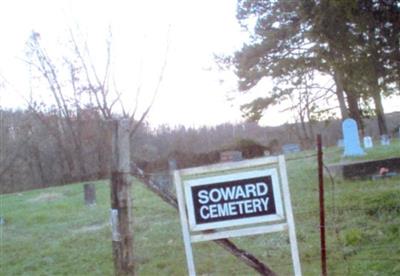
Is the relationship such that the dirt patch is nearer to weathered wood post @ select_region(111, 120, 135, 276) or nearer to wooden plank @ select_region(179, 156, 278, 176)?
weathered wood post @ select_region(111, 120, 135, 276)

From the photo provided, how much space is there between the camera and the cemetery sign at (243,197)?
4137 millimetres

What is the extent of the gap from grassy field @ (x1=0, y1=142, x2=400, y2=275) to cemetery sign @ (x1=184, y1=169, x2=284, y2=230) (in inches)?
58.0

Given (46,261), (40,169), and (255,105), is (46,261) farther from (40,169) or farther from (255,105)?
(40,169)

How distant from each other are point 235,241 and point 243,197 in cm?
411

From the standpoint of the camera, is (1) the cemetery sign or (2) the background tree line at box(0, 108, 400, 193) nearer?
(1) the cemetery sign

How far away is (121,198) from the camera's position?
4820 mm

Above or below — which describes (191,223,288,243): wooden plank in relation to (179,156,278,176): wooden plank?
below

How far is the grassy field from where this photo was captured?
6.48m

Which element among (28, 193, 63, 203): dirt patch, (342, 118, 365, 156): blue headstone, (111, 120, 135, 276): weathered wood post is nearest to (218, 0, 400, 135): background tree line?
(342, 118, 365, 156): blue headstone

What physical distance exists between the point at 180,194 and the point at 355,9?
6.65 meters

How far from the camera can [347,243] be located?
7.00 metres

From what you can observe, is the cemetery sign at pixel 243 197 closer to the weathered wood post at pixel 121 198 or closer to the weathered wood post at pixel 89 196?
the weathered wood post at pixel 121 198

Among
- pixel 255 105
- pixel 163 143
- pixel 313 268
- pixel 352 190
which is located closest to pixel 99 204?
pixel 352 190

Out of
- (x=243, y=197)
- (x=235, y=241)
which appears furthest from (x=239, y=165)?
(x=235, y=241)
